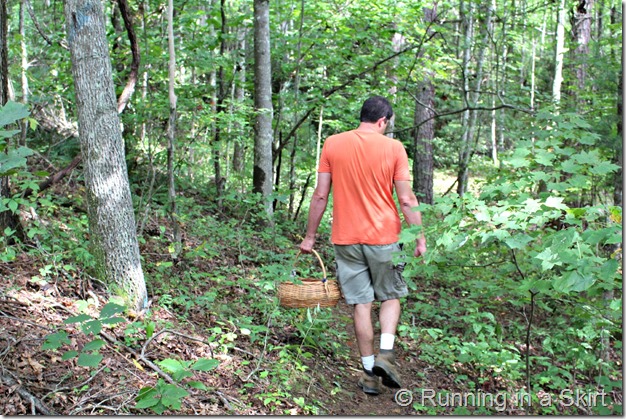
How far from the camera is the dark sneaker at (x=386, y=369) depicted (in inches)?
171

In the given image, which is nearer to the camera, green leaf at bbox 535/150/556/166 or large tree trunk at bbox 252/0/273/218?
green leaf at bbox 535/150/556/166

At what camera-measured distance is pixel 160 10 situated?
26.5 feet

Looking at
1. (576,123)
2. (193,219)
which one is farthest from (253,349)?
(193,219)

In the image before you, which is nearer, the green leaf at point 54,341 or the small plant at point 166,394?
the small plant at point 166,394

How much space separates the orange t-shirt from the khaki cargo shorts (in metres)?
0.08

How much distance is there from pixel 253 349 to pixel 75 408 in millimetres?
1642

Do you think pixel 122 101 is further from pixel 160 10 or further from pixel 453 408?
pixel 453 408

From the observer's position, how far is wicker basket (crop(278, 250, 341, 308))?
4.58 meters

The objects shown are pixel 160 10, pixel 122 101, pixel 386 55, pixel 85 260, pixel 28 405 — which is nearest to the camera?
pixel 28 405

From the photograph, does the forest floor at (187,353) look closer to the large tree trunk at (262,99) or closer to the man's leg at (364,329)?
the man's leg at (364,329)

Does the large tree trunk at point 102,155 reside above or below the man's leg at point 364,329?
above

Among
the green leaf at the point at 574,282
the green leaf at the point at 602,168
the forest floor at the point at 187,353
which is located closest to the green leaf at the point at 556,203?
the green leaf at the point at 574,282

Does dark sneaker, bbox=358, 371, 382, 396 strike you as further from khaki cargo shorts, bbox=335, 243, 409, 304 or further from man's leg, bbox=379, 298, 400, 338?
khaki cargo shorts, bbox=335, 243, 409, 304

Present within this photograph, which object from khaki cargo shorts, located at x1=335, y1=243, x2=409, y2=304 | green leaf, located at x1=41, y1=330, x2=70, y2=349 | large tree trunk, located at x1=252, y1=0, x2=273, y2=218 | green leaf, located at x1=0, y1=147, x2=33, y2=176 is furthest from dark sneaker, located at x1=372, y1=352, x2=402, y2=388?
large tree trunk, located at x1=252, y1=0, x2=273, y2=218
